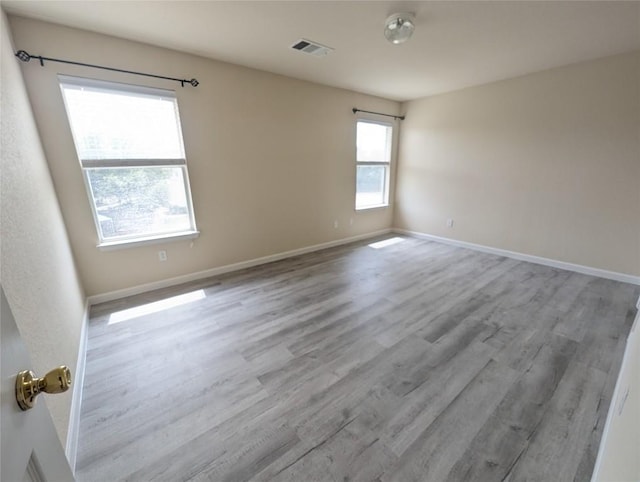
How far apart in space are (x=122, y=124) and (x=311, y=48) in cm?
196

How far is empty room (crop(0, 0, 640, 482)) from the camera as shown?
132cm

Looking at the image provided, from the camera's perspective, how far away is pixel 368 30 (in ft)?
7.73

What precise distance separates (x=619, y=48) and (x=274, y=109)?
3710mm

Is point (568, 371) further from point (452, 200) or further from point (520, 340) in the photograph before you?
point (452, 200)

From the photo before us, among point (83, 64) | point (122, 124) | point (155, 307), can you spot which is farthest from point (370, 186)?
point (83, 64)

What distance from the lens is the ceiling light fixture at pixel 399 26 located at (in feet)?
6.95

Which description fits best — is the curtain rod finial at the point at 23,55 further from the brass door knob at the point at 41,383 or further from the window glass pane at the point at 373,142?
the window glass pane at the point at 373,142

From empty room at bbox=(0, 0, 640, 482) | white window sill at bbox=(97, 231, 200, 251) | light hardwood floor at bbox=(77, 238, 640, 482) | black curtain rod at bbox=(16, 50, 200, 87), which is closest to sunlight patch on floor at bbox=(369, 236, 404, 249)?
empty room at bbox=(0, 0, 640, 482)

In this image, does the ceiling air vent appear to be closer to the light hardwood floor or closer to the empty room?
the empty room

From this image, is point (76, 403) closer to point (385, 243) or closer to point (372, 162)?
point (385, 243)

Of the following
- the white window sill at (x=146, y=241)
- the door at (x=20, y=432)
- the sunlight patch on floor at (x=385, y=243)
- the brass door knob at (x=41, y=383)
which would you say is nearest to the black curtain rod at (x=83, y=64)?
the white window sill at (x=146, y=241)

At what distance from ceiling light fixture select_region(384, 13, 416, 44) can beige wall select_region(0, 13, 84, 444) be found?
2.61 metres

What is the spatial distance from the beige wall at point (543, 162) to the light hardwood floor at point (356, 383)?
789mm

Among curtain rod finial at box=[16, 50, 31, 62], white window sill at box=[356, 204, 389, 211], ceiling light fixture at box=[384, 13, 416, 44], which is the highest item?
ceiling light fixture at box=[384, 13, 416, 44]
